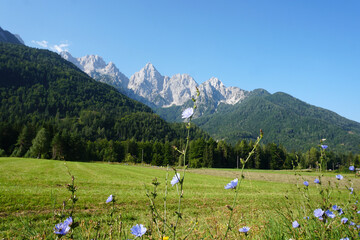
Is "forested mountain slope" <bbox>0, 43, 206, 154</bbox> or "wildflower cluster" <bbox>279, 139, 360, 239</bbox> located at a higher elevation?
"forested mountain slope" <bbox>0, 43, 206, 154</bbox>

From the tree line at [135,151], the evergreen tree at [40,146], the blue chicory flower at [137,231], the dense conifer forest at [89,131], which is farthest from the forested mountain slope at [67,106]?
the blue chicory flower at [137,231]

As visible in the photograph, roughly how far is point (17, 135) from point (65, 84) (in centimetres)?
13010

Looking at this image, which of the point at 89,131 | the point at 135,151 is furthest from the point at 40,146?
the point at 89,131

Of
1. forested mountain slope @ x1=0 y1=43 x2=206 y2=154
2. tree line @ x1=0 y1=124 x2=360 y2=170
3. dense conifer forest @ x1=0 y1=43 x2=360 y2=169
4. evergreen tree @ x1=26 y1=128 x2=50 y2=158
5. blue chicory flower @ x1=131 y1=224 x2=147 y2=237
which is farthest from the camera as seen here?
forested mountain slope @ x1=0 y1=43 x2=206 y2=154

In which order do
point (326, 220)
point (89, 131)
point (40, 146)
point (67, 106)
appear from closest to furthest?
point (326, 220) < point (40, 146) < point (89, 131) < point (67, 106)

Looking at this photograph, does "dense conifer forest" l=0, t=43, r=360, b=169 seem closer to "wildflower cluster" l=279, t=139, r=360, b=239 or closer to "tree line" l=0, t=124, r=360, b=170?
"tree line" l=0, t=124, r=360, b=170

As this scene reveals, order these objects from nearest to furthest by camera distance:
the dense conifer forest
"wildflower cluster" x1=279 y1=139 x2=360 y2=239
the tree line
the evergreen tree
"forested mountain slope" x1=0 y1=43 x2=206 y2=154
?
"wildflower cluster" x1=279 y1=139 x2=360 y2=239 → the evergreen tree → the tree line → the dense conifer forest → "forested mountain slope" x1=0 y1=43 x2=206 y2=154

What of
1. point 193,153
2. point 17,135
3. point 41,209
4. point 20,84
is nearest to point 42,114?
point 20,84

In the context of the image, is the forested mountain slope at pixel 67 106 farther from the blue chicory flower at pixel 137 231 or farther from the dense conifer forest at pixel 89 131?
the blue chicory flower at pixel 137 231

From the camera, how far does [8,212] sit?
229 inches

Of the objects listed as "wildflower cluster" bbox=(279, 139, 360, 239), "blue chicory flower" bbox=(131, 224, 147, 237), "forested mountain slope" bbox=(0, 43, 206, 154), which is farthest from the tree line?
"blue chicory flower" bbox=(131, 224, 147, 237)

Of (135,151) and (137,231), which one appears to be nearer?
(137,231)

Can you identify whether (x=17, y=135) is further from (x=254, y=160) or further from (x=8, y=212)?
(x=254, y=160)

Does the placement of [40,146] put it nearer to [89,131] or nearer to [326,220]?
[326,220]
